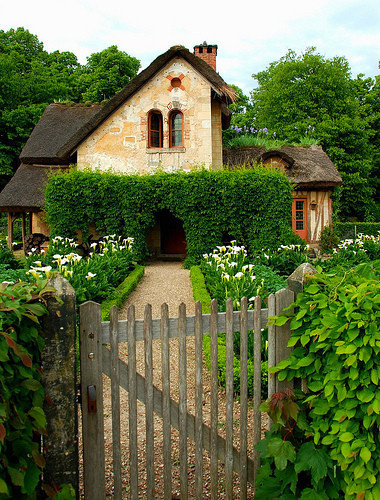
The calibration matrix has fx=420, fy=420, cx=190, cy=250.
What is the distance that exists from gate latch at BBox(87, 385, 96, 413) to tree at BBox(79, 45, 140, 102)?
31.6 metres

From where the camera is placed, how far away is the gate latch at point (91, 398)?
2459 mm

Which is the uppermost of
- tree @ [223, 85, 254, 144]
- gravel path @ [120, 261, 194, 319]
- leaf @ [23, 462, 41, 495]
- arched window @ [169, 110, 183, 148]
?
tree @ [223, 85, 254, 144]

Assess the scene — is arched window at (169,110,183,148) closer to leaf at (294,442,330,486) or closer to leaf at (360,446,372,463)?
leaf at (294,442,330,486)

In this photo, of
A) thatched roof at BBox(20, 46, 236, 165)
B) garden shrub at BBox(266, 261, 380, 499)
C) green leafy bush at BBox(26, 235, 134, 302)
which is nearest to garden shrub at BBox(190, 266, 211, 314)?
green leafy bush at BBox(26, 235, 134, 302)

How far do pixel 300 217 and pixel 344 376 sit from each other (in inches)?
778

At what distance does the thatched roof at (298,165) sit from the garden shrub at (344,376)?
57.0 feet

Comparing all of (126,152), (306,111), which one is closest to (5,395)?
(126,152)

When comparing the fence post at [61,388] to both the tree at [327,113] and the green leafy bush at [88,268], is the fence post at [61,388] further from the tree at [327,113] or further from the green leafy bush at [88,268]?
the tree at [327,113]

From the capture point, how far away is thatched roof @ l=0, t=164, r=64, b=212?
18.0 m

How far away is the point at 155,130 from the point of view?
16.0 metres

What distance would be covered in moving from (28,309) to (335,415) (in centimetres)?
180

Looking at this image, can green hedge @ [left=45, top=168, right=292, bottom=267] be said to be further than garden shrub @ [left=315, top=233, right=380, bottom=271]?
Yes

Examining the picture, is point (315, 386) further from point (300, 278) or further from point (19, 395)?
point (19, 395)

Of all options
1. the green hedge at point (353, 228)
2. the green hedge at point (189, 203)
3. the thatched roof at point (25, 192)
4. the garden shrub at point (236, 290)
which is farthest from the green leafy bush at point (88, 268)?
the green hedge at point (353, 228)
